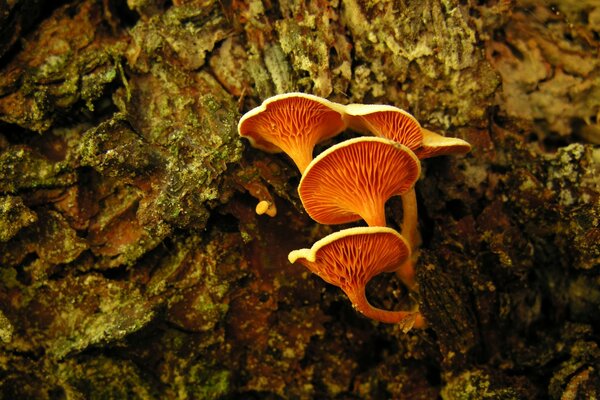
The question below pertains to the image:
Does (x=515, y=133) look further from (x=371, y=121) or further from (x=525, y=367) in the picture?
(x=525, y=367)

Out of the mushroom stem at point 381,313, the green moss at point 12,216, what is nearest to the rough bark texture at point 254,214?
the green moss at point 12,216

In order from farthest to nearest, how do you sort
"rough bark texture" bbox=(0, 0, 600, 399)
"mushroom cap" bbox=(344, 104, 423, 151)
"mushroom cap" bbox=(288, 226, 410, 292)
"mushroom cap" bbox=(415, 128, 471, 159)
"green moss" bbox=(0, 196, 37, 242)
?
"rough bark texture" bbox=(0, 0, 600, 399) → "green moss" bbox=(0, 196, 37, 242) → "mushroom cap" bbox=(415, 128, 471, 159) → "mushroom cap" bbox=(344, 104, 423, 151) → "mushroom cap" bbox=(288, 226, 410, 292)

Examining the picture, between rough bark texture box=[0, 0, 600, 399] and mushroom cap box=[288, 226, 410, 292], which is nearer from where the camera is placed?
mushroom cap box=[288, 226, 410, 292]

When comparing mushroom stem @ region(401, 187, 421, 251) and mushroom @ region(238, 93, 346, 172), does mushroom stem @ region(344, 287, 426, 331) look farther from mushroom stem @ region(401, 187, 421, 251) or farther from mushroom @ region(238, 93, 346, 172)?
mushroom @ region(238, 93, 346, 172)

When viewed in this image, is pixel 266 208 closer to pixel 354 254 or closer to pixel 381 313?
pixel 354 254

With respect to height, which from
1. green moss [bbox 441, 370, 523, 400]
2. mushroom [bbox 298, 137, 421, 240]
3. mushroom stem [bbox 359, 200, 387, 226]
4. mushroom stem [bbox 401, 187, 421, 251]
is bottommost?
green moss [bbox 441, 370, 523, 400]

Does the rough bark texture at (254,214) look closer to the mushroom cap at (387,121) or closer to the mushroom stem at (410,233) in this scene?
the mushroom stem at (410,233)

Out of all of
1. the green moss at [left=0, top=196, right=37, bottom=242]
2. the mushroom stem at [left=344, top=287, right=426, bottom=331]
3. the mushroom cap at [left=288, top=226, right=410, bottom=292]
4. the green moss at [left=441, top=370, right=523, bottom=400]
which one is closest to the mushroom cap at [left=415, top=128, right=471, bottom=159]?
the mushroom cap at [left=288, top=226, right=410, bottom=292]
